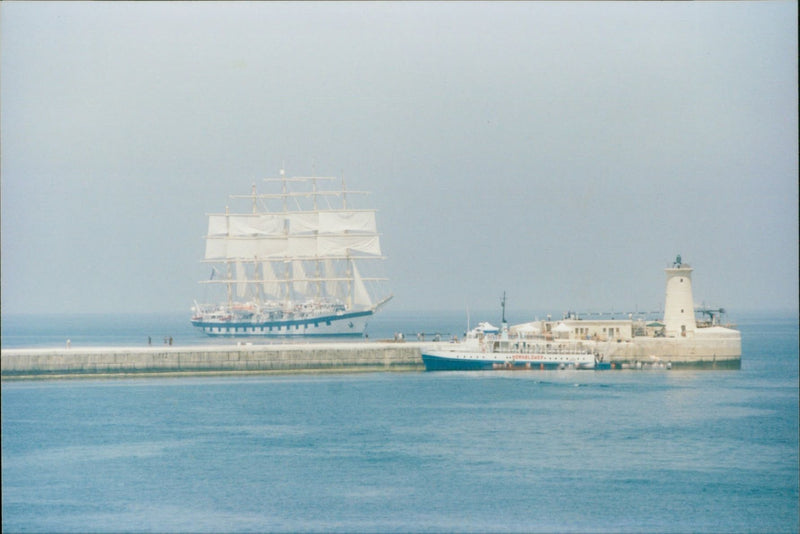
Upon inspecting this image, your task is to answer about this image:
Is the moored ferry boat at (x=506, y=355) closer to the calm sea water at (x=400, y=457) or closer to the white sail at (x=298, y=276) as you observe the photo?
the calm sea water at (x=400, y=457)

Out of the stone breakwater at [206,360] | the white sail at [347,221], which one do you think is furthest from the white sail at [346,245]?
the stone breakwater at [206,360]

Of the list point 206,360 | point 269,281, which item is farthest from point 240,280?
point 206,360

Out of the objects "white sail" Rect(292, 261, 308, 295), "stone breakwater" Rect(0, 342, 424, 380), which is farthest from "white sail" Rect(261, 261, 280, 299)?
Answer: "stone breakwater" Rect(0, 342, 424, 380)

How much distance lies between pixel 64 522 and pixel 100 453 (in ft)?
37.3

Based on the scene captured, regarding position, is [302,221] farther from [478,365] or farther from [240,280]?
[478,365]

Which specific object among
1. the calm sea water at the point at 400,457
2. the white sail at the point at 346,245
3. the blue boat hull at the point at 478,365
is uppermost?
the white sail at the point at 346,245

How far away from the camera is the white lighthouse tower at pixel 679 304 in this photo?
7594 cm

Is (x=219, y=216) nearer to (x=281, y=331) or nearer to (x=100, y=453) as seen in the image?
(x=281, y=331)

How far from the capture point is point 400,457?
42.7m

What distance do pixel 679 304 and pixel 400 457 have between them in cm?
3942

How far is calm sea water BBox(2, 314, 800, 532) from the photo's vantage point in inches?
1334

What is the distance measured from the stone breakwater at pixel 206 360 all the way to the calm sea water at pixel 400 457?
2.62 m

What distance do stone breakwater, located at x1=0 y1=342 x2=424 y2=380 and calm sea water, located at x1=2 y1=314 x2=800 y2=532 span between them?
8.60 feet

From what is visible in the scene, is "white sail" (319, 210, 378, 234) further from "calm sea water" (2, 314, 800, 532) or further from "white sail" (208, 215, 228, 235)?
"calm sea water" (2, 314, 800, 532)
